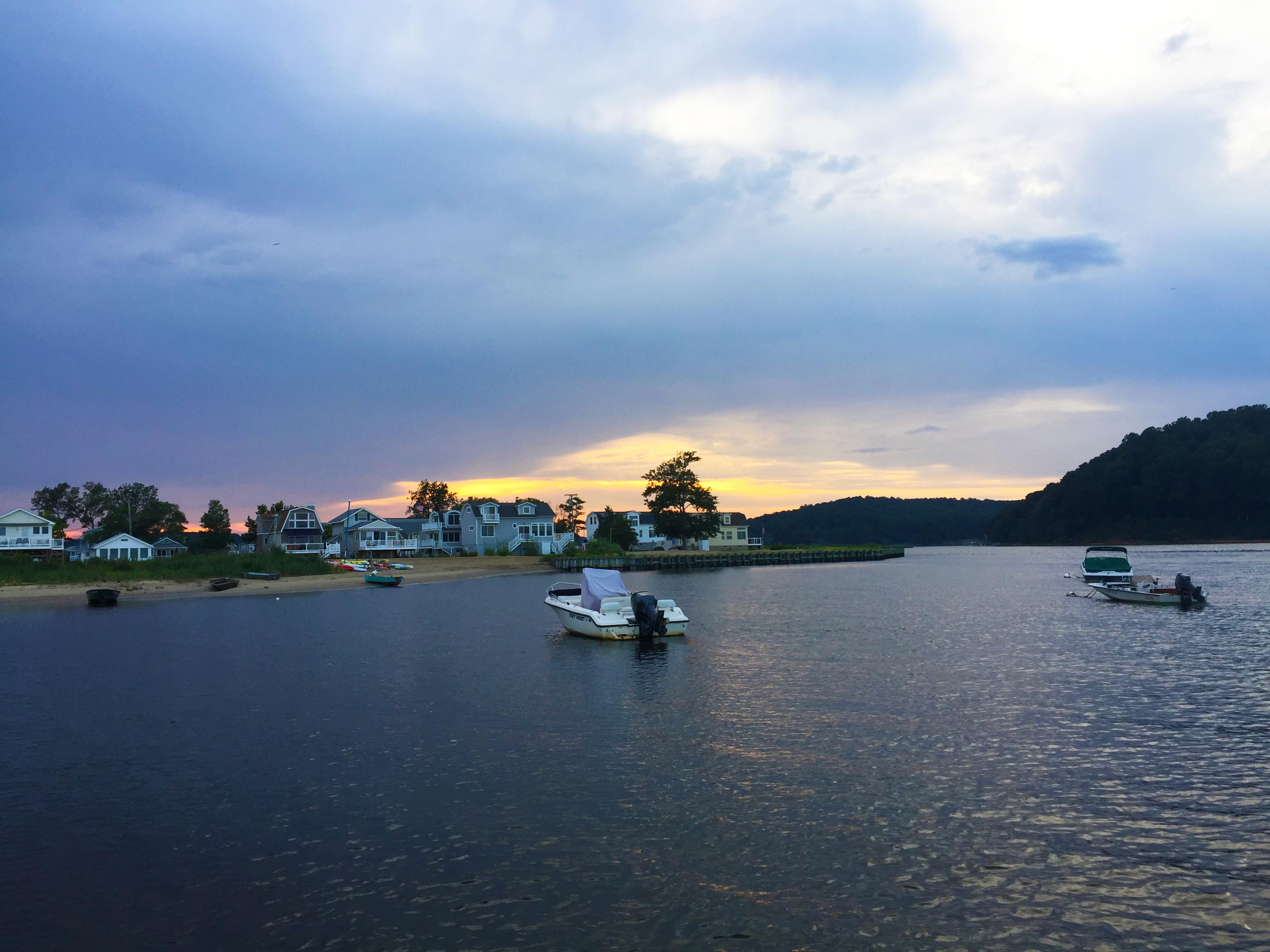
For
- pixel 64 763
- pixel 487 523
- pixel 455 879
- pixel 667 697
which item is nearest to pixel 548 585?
pixel 487 523

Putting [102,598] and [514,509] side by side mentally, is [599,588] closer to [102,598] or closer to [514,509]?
[102,598]

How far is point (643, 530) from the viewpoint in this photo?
18212cm

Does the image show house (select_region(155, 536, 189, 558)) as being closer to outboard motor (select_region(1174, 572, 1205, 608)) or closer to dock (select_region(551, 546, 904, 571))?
dock (select_region(551, 546, 904, 571))

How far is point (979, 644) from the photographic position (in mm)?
38031

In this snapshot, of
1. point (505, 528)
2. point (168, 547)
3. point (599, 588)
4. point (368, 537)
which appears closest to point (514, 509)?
point (505, 528)

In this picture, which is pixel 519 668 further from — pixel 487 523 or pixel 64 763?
pixel 487 523

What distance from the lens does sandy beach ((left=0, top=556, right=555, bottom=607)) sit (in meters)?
71.7

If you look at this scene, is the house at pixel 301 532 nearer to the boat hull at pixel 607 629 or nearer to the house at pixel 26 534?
the house at pixel 26 534

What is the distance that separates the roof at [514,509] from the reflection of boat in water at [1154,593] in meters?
96.0

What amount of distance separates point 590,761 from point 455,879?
21.7 ft

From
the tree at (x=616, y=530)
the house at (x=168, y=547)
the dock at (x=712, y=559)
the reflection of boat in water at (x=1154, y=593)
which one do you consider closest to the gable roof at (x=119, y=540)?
the house at (x=168, y=547)

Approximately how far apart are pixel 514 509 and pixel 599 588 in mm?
99838

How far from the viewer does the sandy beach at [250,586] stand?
235ft

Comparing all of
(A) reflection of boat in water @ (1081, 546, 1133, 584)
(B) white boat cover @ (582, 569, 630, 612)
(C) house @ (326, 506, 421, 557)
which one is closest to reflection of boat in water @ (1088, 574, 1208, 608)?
(A) reflection of boat in water @ (1081, 546, 1133, 584)
